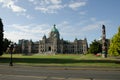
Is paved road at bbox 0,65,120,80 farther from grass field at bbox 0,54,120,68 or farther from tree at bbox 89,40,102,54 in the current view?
tree at bbox 89,40,102,54

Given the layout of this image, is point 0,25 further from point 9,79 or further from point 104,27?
point 9,79

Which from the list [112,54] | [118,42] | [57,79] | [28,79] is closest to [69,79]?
[57,79]

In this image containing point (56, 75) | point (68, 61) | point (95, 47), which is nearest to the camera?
point (56, 75)

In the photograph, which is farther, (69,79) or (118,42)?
(118,42)

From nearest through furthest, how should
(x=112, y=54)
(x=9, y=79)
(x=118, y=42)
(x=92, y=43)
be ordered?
(x=9, y=79), (x=118, y=42), (x=112, y=54), (x=92, y=43)

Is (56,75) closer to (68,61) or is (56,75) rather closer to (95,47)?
(68,61)

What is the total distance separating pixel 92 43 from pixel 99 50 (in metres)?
5.86

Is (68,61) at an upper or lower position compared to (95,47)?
lower

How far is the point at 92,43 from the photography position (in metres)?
140

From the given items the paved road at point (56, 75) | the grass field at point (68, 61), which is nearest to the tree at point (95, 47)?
the grass field at point (68, 61)

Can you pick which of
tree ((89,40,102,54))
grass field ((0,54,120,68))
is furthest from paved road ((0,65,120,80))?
tree ((89,40,102,54))

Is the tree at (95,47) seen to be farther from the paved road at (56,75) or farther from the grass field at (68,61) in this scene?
the paved road at (56,75)

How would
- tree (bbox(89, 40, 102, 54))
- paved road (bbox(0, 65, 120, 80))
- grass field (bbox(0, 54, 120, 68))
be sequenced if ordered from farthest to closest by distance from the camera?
1. tree (bbox(89, 40, 102, 54))
2. grass field (bbox(0, 54, 120, 68))
3. paved road (bbox(0, 65, 120, 80))

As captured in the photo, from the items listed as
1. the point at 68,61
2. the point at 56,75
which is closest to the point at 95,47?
the point at 68,61
